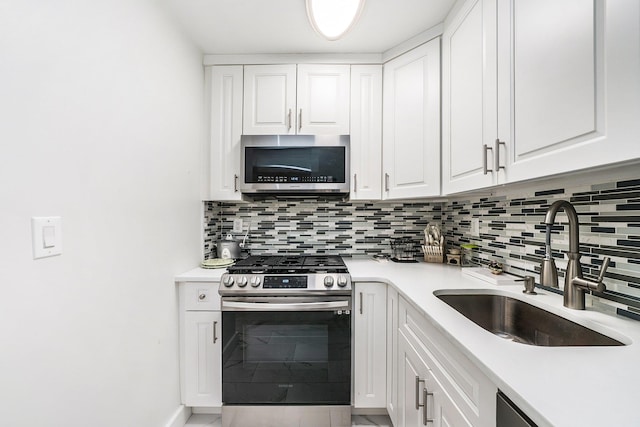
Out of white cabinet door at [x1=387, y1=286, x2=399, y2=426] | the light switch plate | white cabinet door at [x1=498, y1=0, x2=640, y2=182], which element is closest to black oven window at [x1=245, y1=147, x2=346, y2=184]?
white cabinet door at [x1=387, y1=286, x2=399, y2=426]

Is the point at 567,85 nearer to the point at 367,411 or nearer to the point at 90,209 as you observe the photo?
the point at 90,209

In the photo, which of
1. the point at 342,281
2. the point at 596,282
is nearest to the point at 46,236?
the point at 342,281

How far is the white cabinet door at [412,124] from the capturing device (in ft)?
5.70

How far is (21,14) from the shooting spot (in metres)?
0.78

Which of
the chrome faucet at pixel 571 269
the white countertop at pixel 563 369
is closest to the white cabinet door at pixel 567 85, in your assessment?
the chrome faucet at pixel 571 269

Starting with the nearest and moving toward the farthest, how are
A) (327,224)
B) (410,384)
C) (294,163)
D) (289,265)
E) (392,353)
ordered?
(410,384) < (392,353) < (289,265) < (294,163) < (327,224)

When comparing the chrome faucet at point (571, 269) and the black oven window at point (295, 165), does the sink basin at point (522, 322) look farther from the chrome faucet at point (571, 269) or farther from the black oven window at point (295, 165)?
the black oven window at point (295, 165)

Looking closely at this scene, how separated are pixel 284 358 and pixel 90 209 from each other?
1.23 metres

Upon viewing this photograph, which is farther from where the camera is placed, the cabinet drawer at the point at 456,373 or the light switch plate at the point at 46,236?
the light switch plate at the point at 46,236

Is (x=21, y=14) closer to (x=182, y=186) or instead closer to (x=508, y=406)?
(x=182, y=186)

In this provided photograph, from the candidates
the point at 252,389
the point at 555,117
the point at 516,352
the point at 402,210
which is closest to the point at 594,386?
the point at 516,352

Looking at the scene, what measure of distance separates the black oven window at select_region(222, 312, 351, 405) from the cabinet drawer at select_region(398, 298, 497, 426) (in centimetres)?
57

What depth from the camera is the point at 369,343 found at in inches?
66.4

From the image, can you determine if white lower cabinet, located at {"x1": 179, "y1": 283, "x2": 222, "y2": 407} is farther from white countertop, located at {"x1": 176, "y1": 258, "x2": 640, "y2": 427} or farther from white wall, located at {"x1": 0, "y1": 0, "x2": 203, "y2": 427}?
white countertop, located at {"x1": 176, "y1": 258, "x2": 640, "y2": 427}
